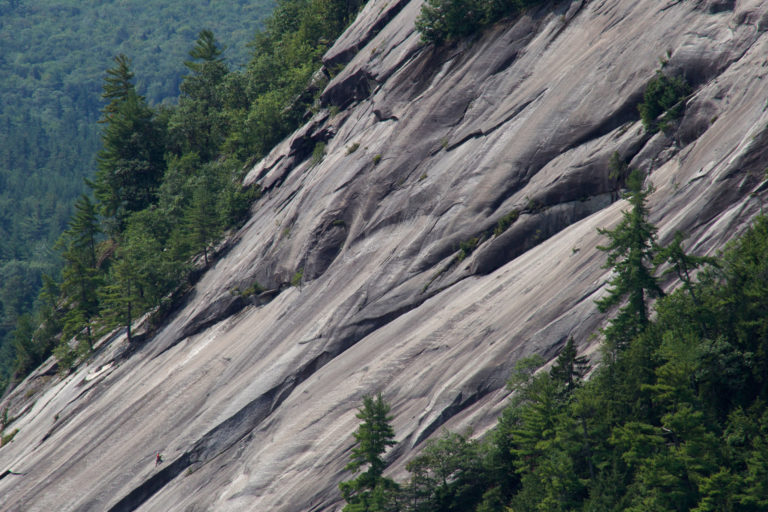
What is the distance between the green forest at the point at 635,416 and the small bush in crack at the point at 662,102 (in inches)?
268

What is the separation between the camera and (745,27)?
3525 centimetres

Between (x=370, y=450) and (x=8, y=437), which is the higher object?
(x=8, y=437)

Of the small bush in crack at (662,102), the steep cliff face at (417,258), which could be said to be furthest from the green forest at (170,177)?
the small bush in crack at (662,102)

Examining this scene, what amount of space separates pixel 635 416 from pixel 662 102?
14935 millimetres

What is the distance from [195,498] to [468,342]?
15812 mm

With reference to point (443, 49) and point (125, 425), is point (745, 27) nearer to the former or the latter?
point (443, 49)

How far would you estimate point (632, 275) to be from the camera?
2988 cm

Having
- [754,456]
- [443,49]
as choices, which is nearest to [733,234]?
[754,456]

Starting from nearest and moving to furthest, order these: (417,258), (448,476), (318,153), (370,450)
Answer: (448,476) → (370,450) → (417,258) → (318,153)

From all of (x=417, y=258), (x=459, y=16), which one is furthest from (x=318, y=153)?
(x=417, y=258)

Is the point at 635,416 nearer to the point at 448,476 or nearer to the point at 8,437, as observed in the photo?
the point at 448,476

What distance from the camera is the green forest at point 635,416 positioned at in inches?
1006

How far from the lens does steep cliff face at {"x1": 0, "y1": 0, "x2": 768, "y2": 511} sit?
33781 mm

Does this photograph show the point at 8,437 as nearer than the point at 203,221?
Yes
